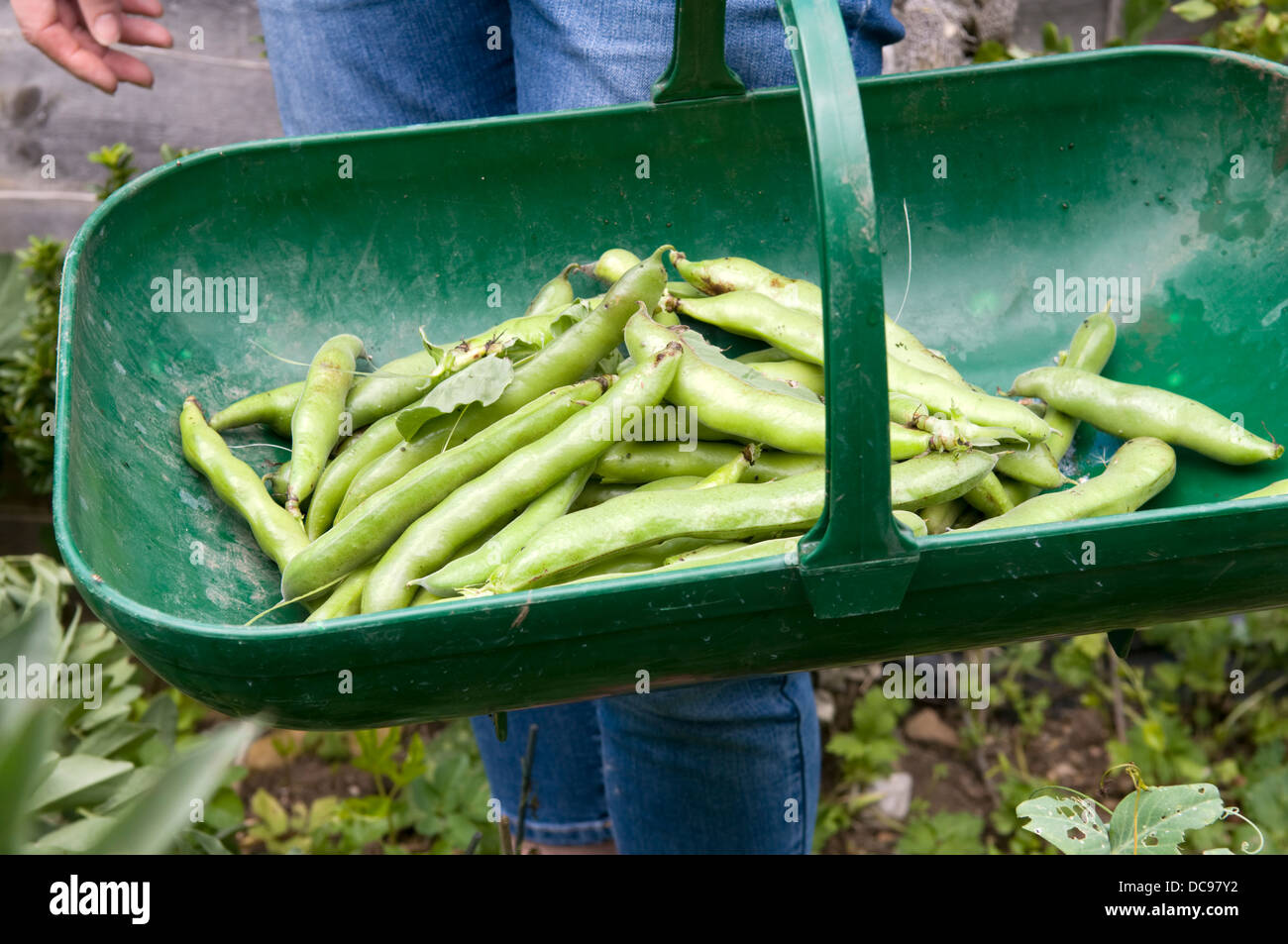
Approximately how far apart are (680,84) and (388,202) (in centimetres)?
47

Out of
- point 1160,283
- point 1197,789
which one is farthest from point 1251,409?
point 1197,789

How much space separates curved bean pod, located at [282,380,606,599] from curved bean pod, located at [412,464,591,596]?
0.06m

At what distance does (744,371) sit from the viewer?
1.47 m

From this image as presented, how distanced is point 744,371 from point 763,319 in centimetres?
14

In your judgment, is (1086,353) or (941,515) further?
(1086,353)

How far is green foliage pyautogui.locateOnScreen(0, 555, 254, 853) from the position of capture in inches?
19.4

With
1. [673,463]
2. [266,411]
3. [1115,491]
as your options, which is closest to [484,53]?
[266,411]

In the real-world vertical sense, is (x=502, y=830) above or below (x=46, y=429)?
below

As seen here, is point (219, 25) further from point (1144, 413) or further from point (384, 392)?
point (1144, 413)

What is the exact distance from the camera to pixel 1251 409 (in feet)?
5.21

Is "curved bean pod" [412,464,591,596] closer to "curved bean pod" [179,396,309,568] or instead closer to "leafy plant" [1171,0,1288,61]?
→ "curved bean pod" [179,396,309,568]

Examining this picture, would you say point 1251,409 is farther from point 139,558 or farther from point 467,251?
point 139,558

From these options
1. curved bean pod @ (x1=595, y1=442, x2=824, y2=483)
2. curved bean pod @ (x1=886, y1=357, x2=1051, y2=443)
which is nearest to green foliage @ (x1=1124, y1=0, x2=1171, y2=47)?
curved bean pod @ (x1=886, y1=357, x2=1051, y2=443)

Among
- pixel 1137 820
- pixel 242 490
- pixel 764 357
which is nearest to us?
pixel 1137 820
